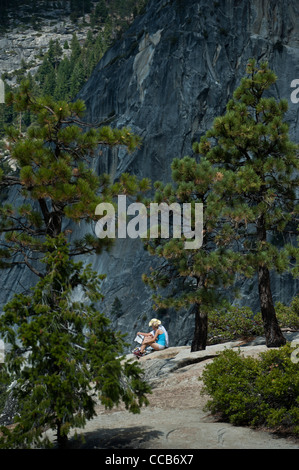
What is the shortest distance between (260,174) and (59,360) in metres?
9.36

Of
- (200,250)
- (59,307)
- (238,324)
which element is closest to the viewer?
(59,307)

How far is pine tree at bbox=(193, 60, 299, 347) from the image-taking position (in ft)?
45.8

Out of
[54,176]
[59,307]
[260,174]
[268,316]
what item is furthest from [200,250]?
[59,307]

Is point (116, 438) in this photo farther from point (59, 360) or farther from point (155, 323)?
point (155, 323)

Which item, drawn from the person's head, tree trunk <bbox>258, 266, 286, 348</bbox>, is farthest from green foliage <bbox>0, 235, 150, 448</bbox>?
the person's head

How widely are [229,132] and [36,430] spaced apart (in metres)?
9.98

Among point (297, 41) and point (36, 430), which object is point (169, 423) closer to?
point (36, 430)

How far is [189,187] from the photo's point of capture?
14.2 m

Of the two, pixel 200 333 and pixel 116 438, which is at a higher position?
pixel 200 333

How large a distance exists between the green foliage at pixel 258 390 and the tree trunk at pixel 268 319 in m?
5.55

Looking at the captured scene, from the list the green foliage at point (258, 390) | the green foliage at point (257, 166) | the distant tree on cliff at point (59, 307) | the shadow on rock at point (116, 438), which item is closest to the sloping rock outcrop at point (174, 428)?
the shadow on rock at point (116, 438)

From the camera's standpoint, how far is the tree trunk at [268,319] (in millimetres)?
14016

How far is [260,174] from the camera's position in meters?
14.5

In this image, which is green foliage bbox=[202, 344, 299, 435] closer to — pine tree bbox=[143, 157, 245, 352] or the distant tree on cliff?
the distant tree on cliff
